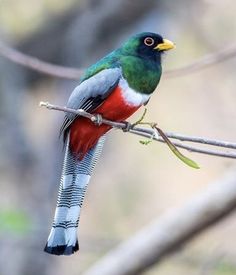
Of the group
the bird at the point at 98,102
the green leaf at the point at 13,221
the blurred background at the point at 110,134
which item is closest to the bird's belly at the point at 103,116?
the bird at the point at 98,102

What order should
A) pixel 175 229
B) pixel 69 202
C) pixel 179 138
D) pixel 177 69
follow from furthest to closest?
pixel 175 229
pixel 177 69
pixel 69 202
pixel 179 138

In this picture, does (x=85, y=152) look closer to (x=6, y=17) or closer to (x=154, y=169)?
(x=6, y=17)

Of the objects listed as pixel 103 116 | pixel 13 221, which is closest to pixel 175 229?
pixel 103 116

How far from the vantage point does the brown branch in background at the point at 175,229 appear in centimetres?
339

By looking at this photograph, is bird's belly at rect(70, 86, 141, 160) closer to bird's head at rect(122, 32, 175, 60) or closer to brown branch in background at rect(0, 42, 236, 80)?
bird's head at rect(122, 32, 175, 60)

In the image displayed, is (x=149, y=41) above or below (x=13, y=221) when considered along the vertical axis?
below

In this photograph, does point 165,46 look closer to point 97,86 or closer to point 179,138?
point 97,86

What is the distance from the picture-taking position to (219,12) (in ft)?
18.9

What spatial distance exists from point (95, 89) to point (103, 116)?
0.08m

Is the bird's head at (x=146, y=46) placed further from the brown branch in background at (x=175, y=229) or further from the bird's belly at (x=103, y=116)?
the brown branch in background at (x=175, y=229)

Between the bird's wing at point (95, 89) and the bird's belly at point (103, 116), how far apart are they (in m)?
0.02

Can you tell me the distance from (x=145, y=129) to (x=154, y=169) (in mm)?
4441

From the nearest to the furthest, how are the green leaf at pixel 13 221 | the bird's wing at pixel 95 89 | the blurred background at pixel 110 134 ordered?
the bird's wing at pixel 95 89 → the green leaf at pixel 13 221 → the blurred background at pixel 110 134

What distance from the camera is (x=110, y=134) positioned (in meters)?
5.85
